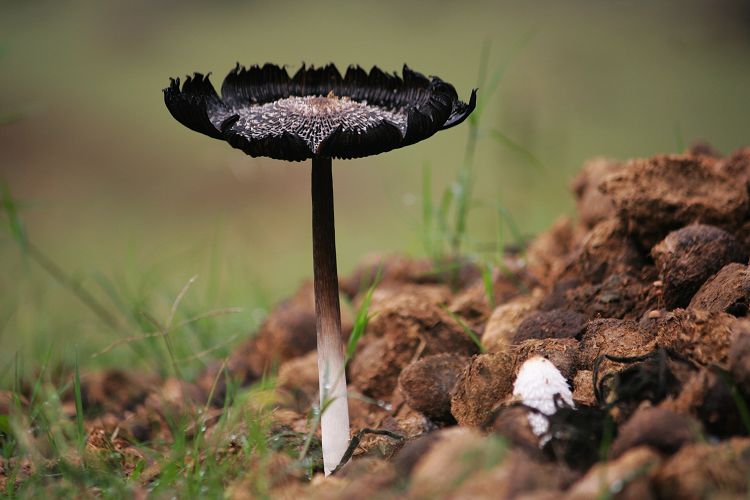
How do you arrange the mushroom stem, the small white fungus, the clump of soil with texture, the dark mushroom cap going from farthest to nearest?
1. the mushroom stem
2. the dark mushroom cap
3. the small white fungus
4. the clump of soil with texture

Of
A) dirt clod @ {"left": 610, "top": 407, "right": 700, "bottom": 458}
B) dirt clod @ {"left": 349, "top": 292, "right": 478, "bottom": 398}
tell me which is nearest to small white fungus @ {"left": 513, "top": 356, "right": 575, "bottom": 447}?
dirt clod @ {"left": 610, "top": 407, "right": 700, "bottom": 458}

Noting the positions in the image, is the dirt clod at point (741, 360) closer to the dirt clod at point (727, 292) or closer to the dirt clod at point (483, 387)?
the dirt clod at point (727, 292)

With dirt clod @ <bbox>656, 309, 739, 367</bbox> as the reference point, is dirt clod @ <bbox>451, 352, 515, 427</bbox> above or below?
below

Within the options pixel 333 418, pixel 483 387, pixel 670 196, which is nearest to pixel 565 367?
pixel 483 387

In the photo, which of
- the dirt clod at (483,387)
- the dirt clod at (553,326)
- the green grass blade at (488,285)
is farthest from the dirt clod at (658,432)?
the green grass blade at (488,285)

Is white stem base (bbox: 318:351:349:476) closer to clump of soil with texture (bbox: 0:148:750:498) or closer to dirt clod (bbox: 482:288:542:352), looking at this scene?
clump of soil with texture (bbox: 0:148:750:498)

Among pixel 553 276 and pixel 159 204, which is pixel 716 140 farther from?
pixel 159 204

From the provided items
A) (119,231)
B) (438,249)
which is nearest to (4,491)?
(438,249)

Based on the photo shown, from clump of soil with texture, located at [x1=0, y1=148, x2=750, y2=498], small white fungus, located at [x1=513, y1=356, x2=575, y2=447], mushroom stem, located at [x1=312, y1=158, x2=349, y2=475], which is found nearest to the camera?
clump of soil with texture, located at [x1=0, y1=148, x2=750, y2=498]
